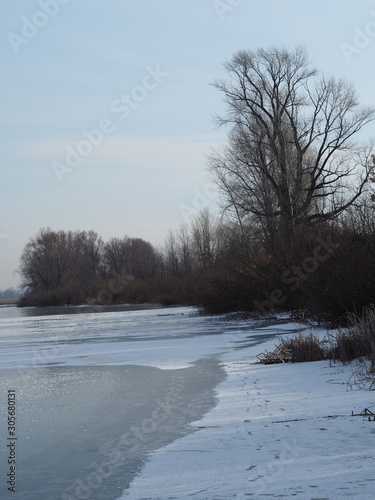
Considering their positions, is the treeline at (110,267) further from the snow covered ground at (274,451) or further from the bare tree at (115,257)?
the snow covered ground at (274,451)

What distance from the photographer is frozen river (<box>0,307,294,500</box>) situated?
5.03 metres

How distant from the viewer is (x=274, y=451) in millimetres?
5172

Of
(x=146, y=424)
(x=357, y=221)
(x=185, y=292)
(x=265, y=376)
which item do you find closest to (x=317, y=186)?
(x=185, y=292)

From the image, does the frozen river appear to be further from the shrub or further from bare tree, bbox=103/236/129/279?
bare tree, bbox=103/236/129/279

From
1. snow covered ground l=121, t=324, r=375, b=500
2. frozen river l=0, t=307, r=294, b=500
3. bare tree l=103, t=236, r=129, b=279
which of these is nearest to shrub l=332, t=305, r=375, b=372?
snow covered ground l=121, t=324, r=375, b=500

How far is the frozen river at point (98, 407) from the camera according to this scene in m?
5.03

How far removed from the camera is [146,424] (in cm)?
670

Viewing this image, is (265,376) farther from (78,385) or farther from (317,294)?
(317,294)

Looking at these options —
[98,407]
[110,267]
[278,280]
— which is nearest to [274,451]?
[98,407]

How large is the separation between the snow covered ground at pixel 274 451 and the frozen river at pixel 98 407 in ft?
Answer: 0.80

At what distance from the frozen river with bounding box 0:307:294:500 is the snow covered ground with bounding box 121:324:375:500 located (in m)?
0.24

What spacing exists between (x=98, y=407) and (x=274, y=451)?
10.5 feet

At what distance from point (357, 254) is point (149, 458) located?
10406 mm

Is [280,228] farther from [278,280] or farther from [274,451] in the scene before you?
[274,451]
